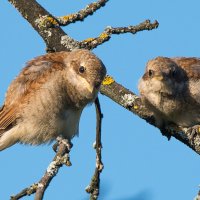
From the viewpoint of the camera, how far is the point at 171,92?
280 inches

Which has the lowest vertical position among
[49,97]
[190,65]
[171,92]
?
[49,97]

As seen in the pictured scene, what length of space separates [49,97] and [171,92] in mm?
1429

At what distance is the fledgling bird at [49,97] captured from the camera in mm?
6676

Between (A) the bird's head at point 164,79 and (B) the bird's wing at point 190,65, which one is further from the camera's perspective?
(B) the bird's wing at point 190,65

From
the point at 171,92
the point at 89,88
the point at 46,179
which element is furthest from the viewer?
the point at 171,92

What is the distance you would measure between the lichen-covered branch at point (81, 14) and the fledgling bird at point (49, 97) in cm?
46

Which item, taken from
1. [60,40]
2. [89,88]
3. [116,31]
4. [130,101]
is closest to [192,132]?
[130,101]

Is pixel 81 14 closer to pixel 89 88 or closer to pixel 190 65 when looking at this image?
pixel 89 88

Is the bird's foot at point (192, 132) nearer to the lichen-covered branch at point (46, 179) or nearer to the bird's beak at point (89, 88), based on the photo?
the bird's beak at point (89, 88)

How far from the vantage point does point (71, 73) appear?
22.2 feet

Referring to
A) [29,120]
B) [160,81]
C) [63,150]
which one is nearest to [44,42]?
[29,120]

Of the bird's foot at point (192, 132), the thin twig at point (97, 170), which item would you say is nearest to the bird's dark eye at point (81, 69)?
the thin twig at point (97, 170)

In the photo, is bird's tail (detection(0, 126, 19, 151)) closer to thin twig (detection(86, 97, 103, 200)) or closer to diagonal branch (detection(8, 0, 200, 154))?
diagonal branch (detection(8, 0, 200, 154))

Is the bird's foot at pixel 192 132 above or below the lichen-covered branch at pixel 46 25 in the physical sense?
below
